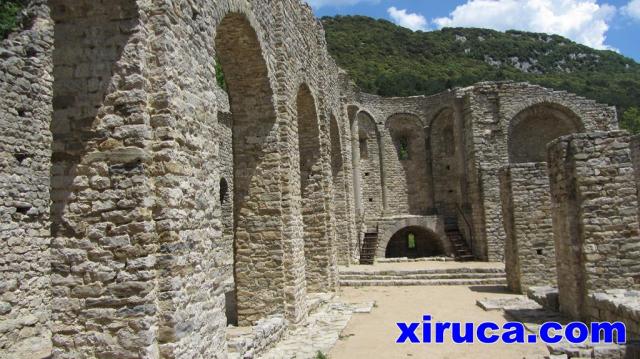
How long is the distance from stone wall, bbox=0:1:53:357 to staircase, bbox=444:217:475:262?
50.2 ft

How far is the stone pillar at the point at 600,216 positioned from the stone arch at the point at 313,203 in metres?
5.75

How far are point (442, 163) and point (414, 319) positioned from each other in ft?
47.8

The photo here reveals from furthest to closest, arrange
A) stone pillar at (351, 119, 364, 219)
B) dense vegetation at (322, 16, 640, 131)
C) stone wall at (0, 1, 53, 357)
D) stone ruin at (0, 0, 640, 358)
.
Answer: dense vegetation at (322, 16, 640, 131) < stone pillar at (351, 119, 364, 219) < stone wall at (0, 1, 53, 357) < stone ruin at (0, 0, 640, 358)

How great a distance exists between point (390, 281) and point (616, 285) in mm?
8718

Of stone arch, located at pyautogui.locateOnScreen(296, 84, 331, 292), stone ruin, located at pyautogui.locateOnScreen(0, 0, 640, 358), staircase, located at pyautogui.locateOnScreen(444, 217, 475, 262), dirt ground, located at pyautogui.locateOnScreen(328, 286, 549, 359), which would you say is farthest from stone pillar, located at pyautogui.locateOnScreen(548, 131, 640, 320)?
staircase, located at pyautogui.locateOnScreen(444, 217, 475, 262)

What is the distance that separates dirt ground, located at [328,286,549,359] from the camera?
792cm

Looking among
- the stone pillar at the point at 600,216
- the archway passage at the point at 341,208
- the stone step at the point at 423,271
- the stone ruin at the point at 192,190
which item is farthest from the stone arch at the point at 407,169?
the stone pillar at the point at 600,216

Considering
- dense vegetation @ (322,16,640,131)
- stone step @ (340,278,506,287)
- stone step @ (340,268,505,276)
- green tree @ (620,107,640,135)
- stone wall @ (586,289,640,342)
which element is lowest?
stone step @ (340,278,506,287)

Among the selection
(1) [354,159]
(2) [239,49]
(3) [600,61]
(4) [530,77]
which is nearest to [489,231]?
(1) [354,159]

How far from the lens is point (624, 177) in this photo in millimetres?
8469

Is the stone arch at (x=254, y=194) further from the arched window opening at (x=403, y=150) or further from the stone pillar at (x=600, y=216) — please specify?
the arched window opening at (x=403, y=150)

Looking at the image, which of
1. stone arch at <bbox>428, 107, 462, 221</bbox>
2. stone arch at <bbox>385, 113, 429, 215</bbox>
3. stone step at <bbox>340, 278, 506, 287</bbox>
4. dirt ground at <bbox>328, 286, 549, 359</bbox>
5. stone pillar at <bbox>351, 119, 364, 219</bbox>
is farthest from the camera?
stone arch at <bbox>385, 113, 429, 215</bbox>

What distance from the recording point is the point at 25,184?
28.6ft

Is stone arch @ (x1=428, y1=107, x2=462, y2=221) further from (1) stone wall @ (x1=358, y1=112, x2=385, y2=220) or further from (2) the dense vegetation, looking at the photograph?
(2) the dense vegetation
